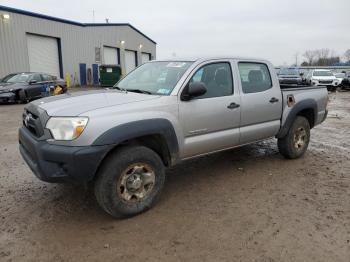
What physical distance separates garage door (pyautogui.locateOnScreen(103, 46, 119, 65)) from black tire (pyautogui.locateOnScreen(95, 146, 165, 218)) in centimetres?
2836

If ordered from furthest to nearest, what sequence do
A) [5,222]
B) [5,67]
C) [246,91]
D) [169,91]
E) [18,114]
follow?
[5,67], [18,114], [246,91], [169,91], [5,222]

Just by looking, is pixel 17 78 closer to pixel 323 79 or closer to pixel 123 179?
pixel 123 179

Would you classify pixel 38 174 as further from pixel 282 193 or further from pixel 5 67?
pixel 5 67

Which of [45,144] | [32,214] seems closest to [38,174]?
[45,144]

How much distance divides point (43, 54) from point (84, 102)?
21.3 m

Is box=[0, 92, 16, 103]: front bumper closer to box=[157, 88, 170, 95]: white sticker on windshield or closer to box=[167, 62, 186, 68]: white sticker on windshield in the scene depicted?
box=[167, 62, 186, 68]: white sticker on windshield

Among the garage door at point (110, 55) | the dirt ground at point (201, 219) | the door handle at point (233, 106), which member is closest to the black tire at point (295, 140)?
the dirt ground at point (201, 219)

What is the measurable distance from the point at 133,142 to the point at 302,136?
351cm

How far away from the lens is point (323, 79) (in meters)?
23.6

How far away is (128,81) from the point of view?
492 centimetres

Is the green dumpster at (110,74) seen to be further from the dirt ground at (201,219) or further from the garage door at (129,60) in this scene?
the dirt ground at (201,219)

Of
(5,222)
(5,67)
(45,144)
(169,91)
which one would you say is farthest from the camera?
(5,67)

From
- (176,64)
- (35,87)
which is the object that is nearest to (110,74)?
(35,87)

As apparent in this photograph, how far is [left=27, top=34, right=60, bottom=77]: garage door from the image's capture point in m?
21.7
